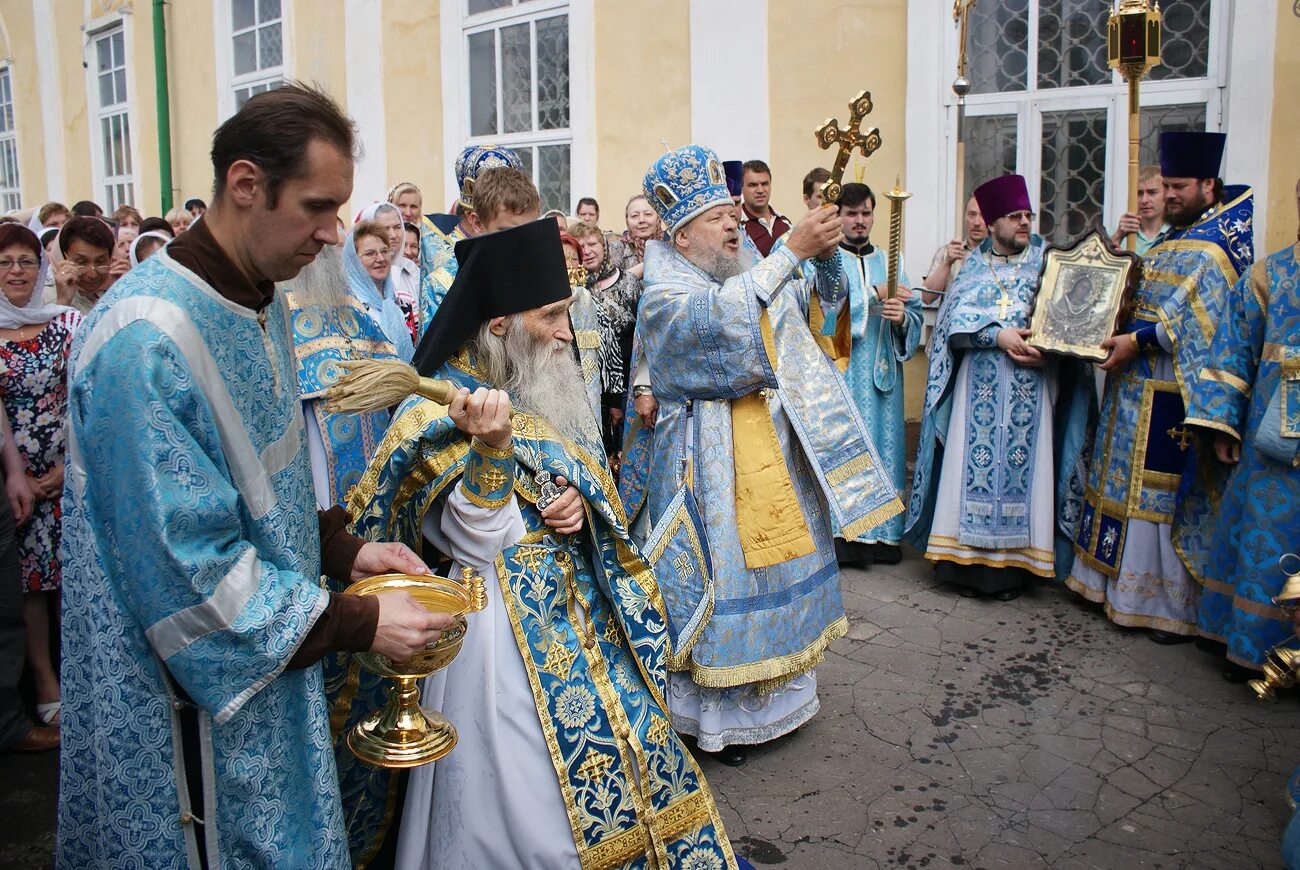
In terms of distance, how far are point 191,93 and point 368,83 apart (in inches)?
166

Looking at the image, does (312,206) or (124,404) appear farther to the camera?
(312,206)

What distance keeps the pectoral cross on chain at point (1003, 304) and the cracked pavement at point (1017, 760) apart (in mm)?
1739

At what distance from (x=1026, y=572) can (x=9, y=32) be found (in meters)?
18.4

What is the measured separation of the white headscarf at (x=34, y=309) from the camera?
425 centimetres

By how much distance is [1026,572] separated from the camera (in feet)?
20.2

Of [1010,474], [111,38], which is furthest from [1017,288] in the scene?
[111,38]

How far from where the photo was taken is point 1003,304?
232 inches

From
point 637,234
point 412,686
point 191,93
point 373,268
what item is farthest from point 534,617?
point 191,93

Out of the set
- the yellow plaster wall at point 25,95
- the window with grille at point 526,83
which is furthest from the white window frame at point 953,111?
the yellow plaster wall at point 25,95

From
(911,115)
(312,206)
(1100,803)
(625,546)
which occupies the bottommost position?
(1100,803)

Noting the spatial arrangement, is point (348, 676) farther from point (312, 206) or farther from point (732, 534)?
point (732, 534)

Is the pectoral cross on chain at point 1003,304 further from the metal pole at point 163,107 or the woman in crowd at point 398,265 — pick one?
the metal pole at point 163,107

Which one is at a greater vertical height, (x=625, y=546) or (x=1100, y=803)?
(x=625, y=546)

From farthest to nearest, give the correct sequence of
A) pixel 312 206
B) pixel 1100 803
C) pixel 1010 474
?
pixel 1010 474
pixel 1100 803
pixel 312 206
